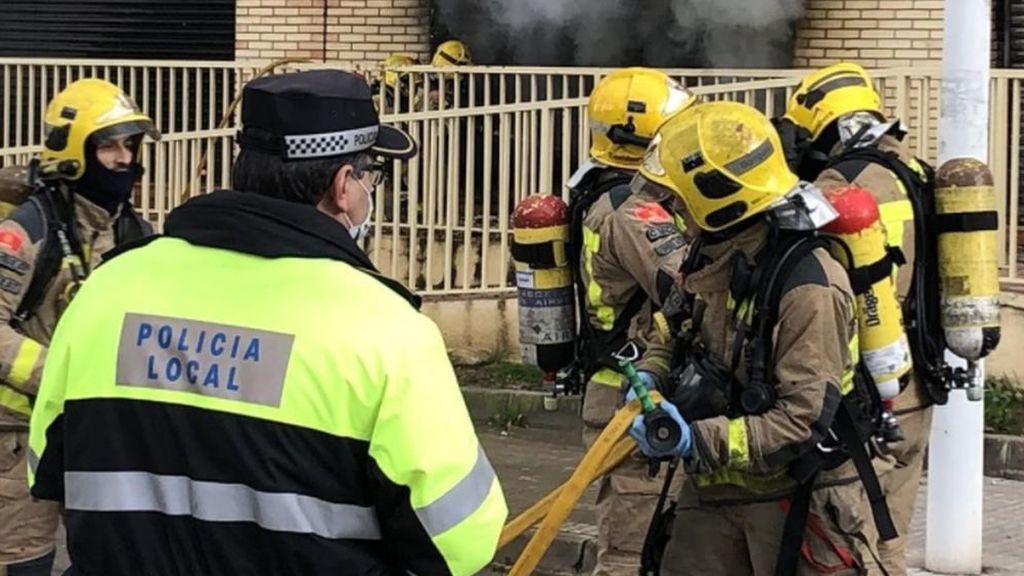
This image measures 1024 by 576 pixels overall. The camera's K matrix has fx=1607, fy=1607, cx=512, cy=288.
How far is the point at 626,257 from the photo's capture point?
4906 millimetres

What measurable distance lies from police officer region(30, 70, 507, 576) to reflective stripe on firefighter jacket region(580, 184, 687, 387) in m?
2.30

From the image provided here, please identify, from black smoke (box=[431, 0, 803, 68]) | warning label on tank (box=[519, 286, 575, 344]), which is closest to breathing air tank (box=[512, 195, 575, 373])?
warning label on tank (box=[519, 286, 575, 344])

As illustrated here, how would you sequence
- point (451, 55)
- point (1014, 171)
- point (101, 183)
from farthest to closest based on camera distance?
point (451, 55) → point (1014, 171) → point (101, 183)

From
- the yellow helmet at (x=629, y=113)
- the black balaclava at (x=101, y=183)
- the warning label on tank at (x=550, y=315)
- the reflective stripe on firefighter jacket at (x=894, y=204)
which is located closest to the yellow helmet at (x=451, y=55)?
the yellow helmet at (x=629, y=113)

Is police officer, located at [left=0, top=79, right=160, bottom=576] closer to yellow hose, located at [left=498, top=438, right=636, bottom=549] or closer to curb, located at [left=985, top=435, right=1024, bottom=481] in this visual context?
yellow hose, located at [left=498, top=438, right=636, bottom=549]

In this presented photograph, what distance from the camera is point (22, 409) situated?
477cm

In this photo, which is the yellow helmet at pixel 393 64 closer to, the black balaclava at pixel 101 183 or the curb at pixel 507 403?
the curb at pixel 507 403

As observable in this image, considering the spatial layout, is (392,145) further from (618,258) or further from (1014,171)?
(1014,171)

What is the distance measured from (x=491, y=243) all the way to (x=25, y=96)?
4.41m

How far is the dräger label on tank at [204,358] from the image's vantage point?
2.39m

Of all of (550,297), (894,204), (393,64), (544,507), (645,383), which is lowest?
(544,507)

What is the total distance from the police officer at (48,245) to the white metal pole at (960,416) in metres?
3.19

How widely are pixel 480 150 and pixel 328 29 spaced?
2286 millimetres

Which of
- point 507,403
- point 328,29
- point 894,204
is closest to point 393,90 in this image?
point 328,29
